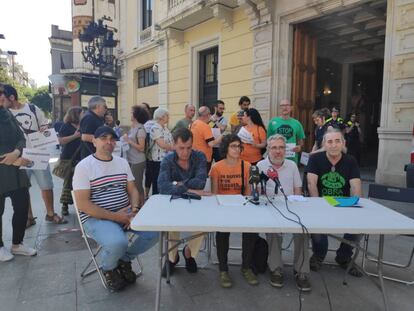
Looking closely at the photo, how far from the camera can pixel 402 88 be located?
5949mm

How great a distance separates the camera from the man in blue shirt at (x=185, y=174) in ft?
9.60

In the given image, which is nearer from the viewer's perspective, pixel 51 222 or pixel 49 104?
pixel 51 222

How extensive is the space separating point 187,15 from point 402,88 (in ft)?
21.4

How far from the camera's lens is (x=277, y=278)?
2.75m

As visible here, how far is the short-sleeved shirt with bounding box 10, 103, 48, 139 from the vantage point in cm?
391

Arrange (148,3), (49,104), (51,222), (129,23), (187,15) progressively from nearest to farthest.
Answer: (51,222)
(187,15)
(148,3)
(129,23)
(49,104)

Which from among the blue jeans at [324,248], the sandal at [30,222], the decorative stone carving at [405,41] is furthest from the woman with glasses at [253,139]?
the decorative stone carving at [405,41]

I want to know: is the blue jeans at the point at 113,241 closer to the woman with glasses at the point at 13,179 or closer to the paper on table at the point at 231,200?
the paper on table at the point at 231,200

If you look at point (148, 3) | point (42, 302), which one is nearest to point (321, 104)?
point (148, 3)

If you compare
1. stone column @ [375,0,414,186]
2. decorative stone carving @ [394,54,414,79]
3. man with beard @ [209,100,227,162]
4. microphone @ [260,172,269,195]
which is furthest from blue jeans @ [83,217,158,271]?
decorative stone carving @ [394,54,414,79]

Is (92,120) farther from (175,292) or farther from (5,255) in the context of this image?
(175,292)

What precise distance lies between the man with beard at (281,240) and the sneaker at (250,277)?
5.7 inches

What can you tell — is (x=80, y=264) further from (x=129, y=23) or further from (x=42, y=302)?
(x=129, y=23)

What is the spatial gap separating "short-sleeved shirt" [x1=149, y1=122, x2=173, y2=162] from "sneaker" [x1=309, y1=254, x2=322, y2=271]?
95.9 inches
